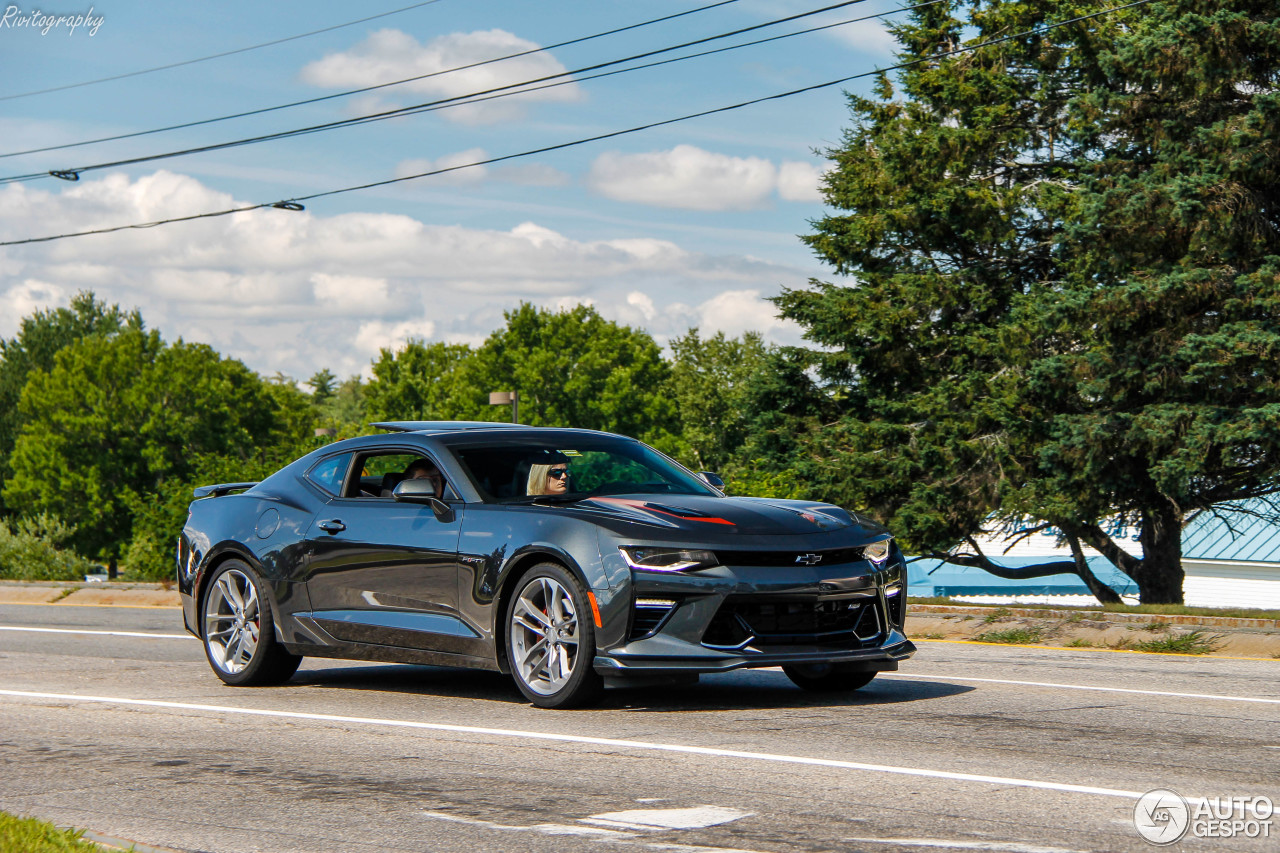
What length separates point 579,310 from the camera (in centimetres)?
8888

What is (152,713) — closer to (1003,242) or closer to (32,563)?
(32,563)

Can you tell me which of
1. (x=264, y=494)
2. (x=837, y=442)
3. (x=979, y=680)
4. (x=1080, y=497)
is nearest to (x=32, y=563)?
(x=837, y=442)

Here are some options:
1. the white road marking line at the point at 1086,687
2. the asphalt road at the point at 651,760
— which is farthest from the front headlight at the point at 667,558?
the white road marking line at the point at 1086,687

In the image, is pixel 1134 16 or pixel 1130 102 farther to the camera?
pixel 1134 16

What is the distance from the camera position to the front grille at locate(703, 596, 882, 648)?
7.48 m

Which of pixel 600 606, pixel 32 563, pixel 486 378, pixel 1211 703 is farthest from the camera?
pixel 486 378

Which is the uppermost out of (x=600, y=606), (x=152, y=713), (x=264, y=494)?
(x=264, y=494)

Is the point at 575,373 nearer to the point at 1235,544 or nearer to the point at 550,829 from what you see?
the point at 1235,544

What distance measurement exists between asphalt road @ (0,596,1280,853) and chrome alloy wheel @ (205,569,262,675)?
233 millimetres

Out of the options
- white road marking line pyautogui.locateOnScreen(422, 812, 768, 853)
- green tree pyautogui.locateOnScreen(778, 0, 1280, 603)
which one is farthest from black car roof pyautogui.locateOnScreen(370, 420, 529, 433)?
green tree pyautogui.locateOnScreen(778, 0, 1280, 603)

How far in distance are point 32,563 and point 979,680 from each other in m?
26.4

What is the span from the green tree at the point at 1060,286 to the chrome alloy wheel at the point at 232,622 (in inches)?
709

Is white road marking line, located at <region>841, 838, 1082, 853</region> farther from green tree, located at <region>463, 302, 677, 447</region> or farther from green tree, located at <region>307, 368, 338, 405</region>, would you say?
green tree, located at <region>307, 368, 338, 405</region>

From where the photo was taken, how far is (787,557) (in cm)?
763
